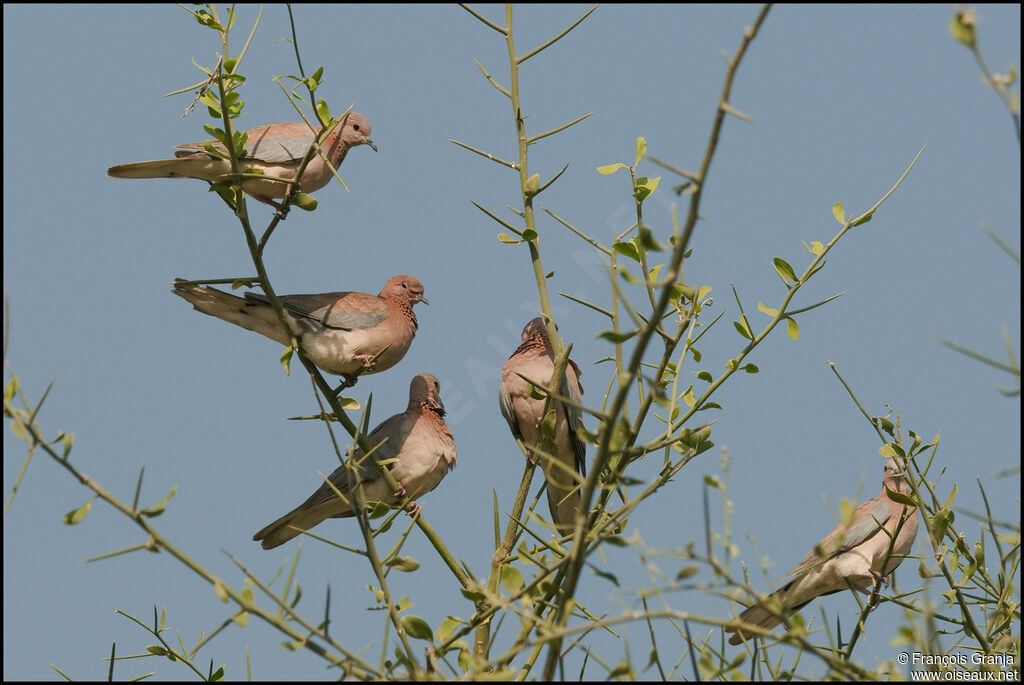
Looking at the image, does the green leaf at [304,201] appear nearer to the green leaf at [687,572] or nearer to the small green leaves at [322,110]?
the small green leaves at [322,110]

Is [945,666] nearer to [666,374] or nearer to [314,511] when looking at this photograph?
[666,374]

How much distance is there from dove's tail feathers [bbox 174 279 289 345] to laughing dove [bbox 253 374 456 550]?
3.03 ft

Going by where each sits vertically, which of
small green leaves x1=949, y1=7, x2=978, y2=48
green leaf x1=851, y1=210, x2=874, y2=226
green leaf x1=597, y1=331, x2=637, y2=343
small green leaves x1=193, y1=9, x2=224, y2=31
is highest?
small green leaves x1=193, y1=9, x2=224, y2=31

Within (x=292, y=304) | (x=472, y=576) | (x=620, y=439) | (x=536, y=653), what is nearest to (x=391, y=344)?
(x=292, y=304)

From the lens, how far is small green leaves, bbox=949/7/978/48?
1850mm

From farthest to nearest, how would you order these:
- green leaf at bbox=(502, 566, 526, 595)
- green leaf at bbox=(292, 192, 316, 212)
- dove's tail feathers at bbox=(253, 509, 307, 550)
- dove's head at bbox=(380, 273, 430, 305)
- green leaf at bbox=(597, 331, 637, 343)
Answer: dove's head at bbox=(380, 273, 430, 305), dove's tail feathers at bbox=(253, 509, 307, 550), green leaf at bbox=(292, 192, 316, 212), green leaf at bbox=(502, 566, 526, 595), green leaf at bbox=(597, 331, 637, 343)

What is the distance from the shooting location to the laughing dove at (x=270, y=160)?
16.0 ft

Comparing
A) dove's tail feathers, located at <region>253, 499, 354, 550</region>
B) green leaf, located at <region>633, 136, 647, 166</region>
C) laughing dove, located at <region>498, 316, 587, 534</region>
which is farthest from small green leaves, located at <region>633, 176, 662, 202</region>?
dove's tail feathers, located at <region>253, 499, 354, 550</region>

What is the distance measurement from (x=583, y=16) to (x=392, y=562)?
2253 mm

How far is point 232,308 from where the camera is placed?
496cm

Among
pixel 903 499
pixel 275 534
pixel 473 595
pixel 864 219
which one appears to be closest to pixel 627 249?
pixel 864 219

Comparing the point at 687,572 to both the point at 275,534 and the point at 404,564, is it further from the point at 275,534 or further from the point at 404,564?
the point at 275,534

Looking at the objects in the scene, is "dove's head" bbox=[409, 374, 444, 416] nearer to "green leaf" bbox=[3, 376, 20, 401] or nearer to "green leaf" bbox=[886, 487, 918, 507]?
"green leaf" bbox=[886, 487, 918, 507]

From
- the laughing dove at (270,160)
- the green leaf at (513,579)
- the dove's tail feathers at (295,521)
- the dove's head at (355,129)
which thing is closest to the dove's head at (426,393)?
the dove's tail feathers at (295,521)
